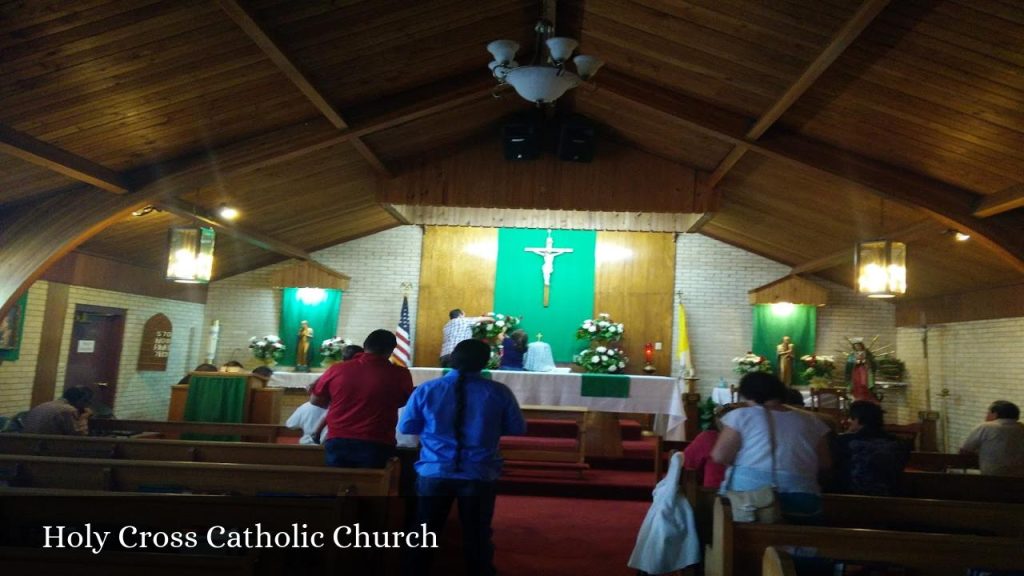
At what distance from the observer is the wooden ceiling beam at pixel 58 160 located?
5.75m

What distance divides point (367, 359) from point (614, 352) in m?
7.00

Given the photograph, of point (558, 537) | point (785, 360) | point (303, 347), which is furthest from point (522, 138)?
point (785, 360)

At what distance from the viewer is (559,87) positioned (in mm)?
5723

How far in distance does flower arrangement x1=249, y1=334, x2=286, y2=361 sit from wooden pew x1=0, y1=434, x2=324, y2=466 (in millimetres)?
7050

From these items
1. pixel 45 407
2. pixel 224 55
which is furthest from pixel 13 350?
pixel 224 55

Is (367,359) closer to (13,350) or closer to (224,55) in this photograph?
(224,55)

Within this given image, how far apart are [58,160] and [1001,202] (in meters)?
7.61

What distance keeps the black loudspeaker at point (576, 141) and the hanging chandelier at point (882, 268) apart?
3.15 meters

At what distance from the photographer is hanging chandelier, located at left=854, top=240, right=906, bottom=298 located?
727cm

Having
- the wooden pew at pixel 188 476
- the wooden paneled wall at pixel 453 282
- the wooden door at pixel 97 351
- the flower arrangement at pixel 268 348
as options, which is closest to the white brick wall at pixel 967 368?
the wooden paneled wall at pixel 453 282

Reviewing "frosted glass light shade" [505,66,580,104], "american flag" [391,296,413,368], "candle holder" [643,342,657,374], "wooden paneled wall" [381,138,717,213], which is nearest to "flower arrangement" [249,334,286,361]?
"american flag" [391,296,413,368]

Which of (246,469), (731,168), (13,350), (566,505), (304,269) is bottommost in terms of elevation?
(566,505)

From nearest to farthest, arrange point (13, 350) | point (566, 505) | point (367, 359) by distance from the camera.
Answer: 1. point (367, 359)
2. point (566, 505)
3. point (13, 350)

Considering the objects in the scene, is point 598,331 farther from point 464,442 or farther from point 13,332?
point 464,442
